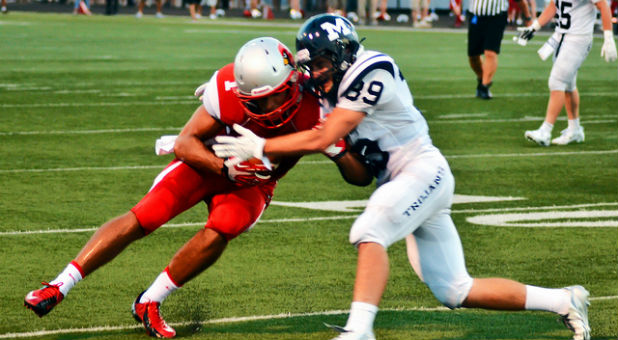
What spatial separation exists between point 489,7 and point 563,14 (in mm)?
4307

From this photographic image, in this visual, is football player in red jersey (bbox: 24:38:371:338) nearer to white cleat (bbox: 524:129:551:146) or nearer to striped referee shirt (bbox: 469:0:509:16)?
white cleat (bbox: 524:129:551:146)

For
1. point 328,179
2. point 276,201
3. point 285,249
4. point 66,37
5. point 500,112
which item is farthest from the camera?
point 66,37

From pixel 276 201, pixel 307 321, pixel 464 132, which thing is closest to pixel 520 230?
pixel 276 201

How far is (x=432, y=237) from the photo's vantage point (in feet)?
16.2

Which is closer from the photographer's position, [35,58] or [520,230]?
[520,230]

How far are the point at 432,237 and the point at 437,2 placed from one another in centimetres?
3300

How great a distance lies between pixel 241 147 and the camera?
4.88 metres

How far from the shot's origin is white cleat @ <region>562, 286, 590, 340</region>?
5035mm

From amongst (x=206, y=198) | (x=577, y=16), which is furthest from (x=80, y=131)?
(x=206, y=198)

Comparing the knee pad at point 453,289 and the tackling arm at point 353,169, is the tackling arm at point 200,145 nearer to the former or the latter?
the tackling arm at point 353,169

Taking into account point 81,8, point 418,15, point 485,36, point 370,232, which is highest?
point 370,232

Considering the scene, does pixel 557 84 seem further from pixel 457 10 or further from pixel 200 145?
pixel 457 10

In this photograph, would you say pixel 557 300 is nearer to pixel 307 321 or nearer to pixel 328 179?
pixel 307 321

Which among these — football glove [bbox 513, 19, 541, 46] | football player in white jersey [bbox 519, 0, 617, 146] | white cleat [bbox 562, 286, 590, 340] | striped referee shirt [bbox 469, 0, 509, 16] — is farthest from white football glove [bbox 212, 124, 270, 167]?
striped referee shirt [bbox 469, 0, 509, 16]
